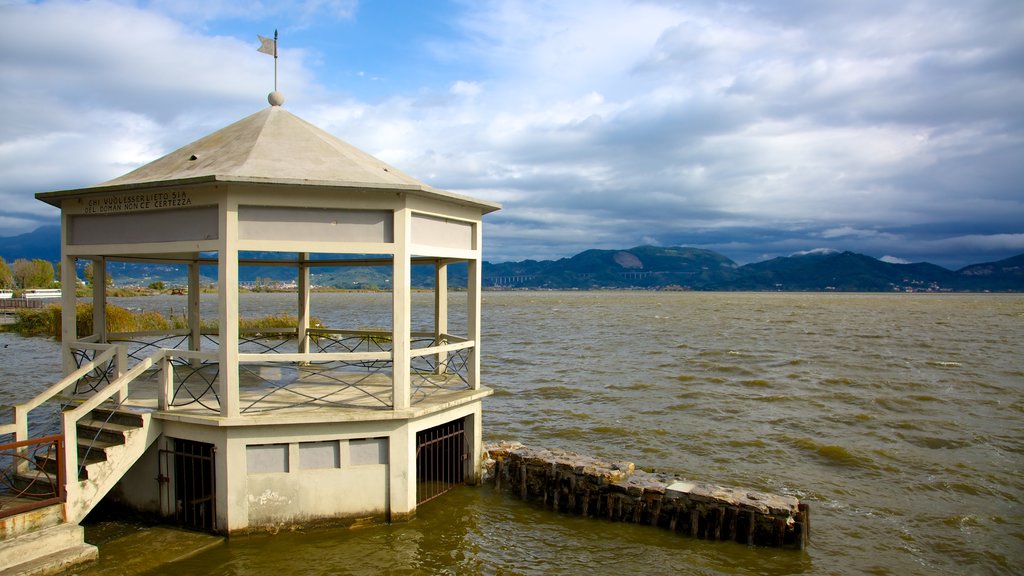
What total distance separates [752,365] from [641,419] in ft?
47.9

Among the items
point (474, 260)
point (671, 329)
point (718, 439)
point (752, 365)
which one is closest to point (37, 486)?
point (474, 260)

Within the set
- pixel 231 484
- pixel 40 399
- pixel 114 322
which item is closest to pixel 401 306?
pixel 231 484

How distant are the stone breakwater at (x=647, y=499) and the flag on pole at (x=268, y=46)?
8953 mm

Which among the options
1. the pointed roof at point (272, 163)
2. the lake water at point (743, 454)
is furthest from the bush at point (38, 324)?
the pointed roof at point (272, 163)

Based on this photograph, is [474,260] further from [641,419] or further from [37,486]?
[641,419]

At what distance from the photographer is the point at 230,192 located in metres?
9.23

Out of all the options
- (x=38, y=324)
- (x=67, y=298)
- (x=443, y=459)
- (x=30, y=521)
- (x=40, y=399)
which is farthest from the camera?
(x=38, y=324)

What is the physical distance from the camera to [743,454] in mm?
17016

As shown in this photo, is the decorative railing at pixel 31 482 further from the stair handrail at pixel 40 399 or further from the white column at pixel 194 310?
the white column at pixel 194 310

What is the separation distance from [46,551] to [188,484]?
221 cm

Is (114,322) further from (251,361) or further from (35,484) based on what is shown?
(251,361)

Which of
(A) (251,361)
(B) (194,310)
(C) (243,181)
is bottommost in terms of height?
(A) (251,361)

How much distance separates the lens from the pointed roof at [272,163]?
9539mm

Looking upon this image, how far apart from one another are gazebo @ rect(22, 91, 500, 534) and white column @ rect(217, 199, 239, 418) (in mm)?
20
